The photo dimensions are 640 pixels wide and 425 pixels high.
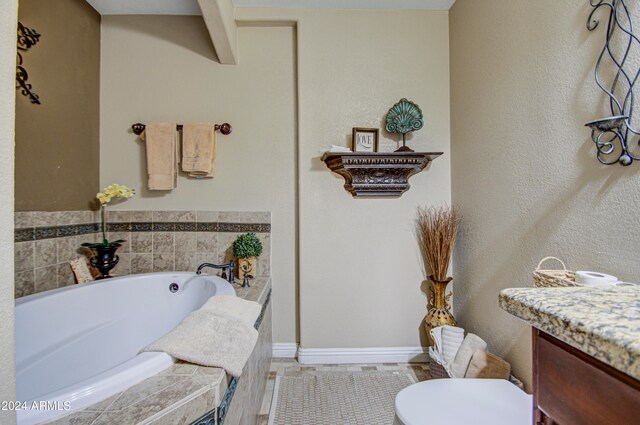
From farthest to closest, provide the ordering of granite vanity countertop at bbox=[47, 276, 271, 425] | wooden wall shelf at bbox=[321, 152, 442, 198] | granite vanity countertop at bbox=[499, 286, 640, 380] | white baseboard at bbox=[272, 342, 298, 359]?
white baseboard at bbox=[272, 342, 298, 359]
wooden wall shelf at bbox=[321, 152, 442, 198]
granite vanity countertop at bbox=[47, 276, 271, 425]
granite vanity countertop at bbox=[499, 286, 640, 380]

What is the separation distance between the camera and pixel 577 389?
470 mm

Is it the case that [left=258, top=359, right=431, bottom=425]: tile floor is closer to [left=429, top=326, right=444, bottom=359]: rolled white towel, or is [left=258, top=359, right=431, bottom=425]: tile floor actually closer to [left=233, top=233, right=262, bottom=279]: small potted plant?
[left=429, top=326, right=444, bottom=359]: rolled white towel

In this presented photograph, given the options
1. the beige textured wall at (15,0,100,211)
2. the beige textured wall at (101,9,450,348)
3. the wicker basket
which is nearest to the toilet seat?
the wicker basket

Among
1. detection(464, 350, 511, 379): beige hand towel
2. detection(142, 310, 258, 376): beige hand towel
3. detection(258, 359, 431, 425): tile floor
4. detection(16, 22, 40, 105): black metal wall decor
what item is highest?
detection(16, 22, 40, 105): black metal wall decor

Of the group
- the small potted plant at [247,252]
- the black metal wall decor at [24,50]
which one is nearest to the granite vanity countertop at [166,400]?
the small potted plant at [247,252]

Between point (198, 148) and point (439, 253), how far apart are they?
72.5 inches

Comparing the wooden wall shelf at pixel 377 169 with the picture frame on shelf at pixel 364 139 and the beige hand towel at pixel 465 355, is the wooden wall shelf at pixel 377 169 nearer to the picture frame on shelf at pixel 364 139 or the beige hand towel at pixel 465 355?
the picture frame on shelf at pixel 364 139

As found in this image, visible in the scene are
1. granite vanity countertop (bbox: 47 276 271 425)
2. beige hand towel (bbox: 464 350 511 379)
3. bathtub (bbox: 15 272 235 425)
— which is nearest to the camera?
granite vanity countertop (bbox: 47 276 271 425)

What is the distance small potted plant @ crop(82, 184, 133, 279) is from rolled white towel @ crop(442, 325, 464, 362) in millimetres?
2241

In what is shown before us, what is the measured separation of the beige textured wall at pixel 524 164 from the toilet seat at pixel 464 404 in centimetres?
36

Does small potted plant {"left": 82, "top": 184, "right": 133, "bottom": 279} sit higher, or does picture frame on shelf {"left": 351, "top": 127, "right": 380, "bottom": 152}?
picture frame on shelf {"left": 351, "top": 127, "right": 380, "bottom": 152}

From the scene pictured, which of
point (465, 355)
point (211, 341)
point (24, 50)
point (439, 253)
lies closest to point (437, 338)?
point (465, 355)

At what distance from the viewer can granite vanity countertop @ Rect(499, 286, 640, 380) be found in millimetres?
370

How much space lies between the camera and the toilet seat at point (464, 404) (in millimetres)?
952
